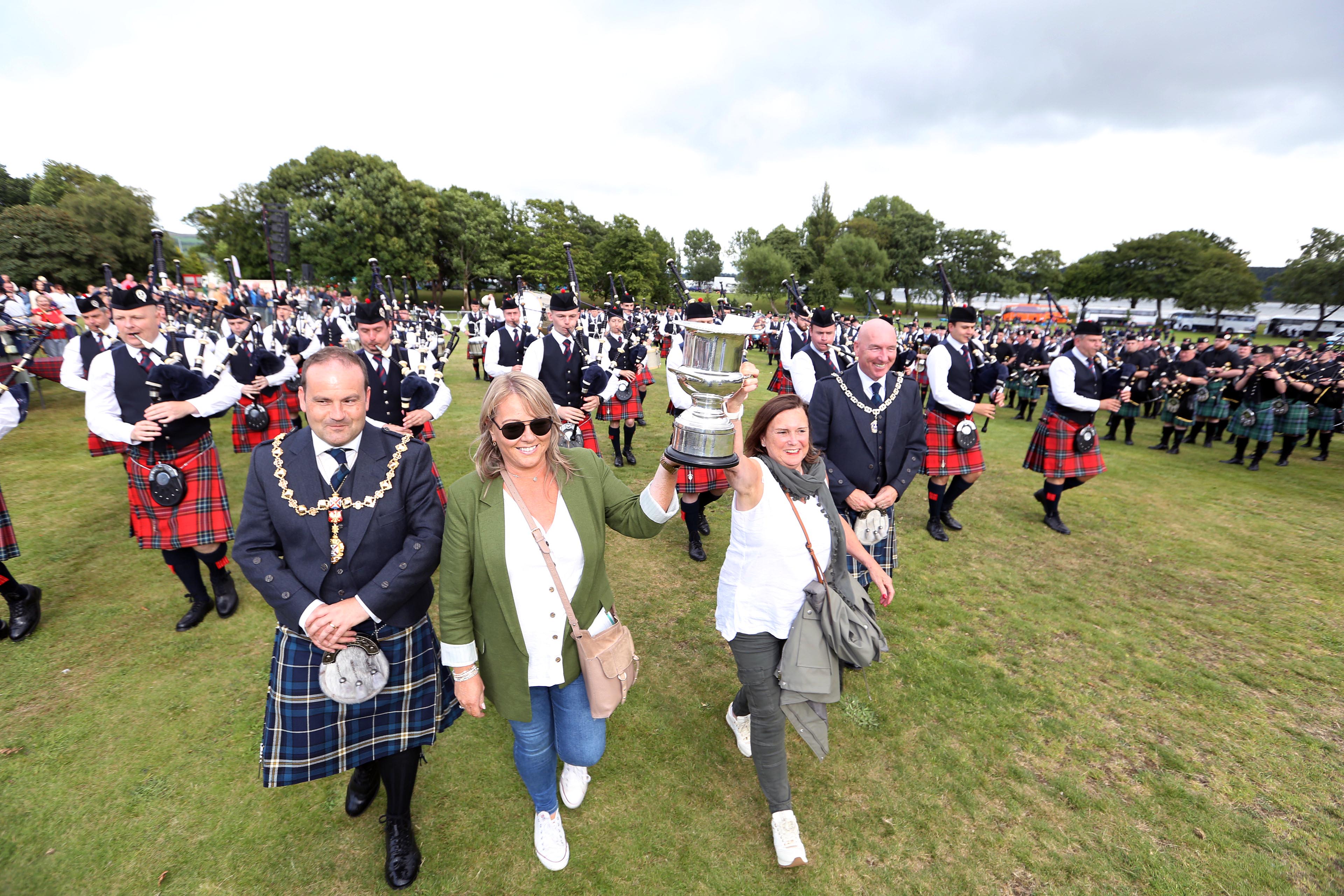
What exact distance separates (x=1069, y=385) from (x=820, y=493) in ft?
16.9

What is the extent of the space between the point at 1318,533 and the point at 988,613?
5.69 m

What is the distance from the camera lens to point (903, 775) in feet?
10.4

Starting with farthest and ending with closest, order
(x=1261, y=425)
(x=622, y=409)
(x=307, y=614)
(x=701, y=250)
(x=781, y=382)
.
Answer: (x=701, y=250), (x=781, y=382), (x=1261, y=425), (x=622, y=409), (x=307, y=614)

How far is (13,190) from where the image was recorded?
4262 cm

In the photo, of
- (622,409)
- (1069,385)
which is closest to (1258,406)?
(1069,385)

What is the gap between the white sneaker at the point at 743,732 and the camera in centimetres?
331

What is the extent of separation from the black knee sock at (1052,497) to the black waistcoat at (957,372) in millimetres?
1732

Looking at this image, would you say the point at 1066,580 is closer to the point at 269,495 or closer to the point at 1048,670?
the point at 1048,670

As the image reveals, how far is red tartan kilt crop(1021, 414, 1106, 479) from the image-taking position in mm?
6324

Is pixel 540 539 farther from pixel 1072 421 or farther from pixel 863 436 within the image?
pixel 1072 421

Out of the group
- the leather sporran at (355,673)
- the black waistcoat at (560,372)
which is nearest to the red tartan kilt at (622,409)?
the black waistcoat at (560,372)

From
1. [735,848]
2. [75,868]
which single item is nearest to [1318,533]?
[735,848]

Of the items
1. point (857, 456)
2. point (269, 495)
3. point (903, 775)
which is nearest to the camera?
point (269, 495)

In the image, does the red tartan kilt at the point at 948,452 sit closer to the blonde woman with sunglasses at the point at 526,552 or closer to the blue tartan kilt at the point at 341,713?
the blonde woman with sunglasses at the point at 526,552
